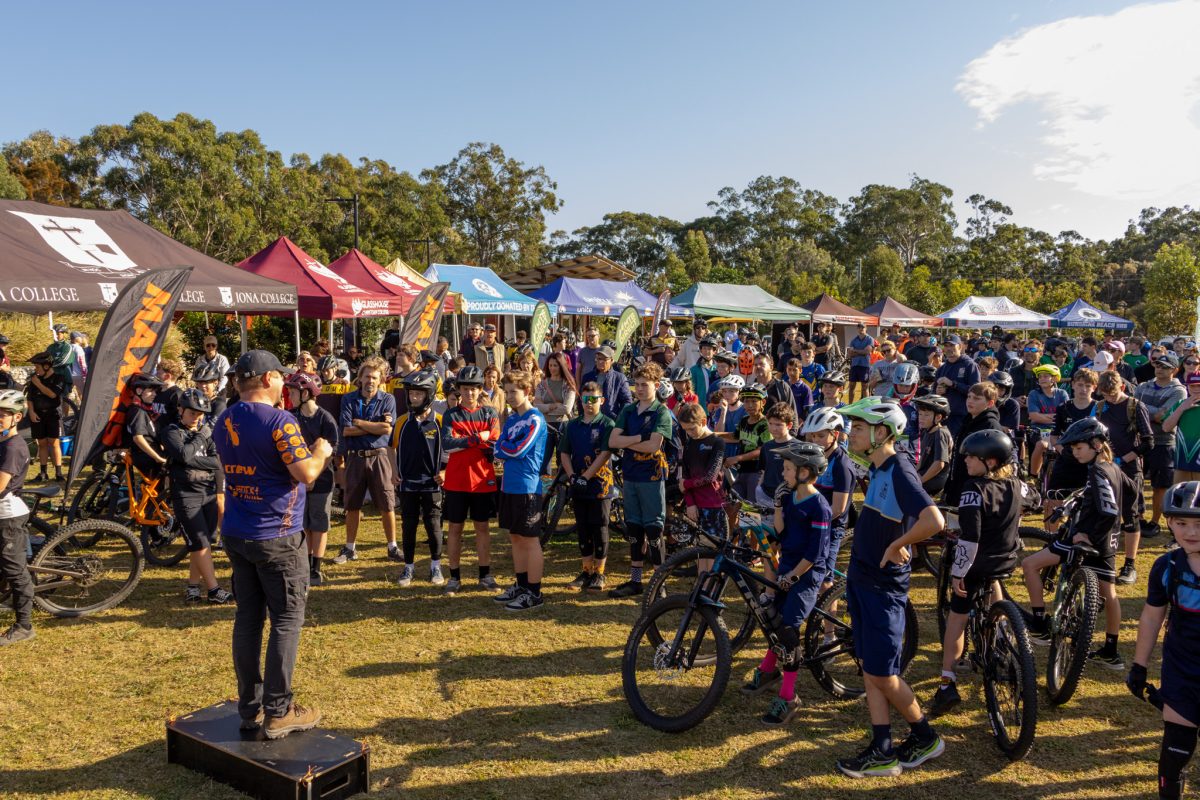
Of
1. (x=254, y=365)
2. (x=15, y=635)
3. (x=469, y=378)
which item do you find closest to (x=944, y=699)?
A: (x=469, y=378)

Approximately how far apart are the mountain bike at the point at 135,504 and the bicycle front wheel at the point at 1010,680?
651 centimetres

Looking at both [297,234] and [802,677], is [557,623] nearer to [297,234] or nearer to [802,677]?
[802,677]

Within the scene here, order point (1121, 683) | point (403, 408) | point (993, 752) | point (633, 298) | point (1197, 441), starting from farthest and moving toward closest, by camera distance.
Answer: point (633, 298), point (403, 408), point (1197, 441), point (1121, 683), point (993, 752)

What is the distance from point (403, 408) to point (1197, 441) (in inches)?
339

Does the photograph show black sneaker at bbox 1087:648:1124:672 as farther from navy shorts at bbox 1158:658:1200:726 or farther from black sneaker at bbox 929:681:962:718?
navy shorts at bbox 1158:658:1200:726

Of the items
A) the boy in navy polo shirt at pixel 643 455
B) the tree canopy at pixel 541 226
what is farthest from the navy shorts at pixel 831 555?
the tree canopy at pixel 541 226

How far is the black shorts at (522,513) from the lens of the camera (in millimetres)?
6184

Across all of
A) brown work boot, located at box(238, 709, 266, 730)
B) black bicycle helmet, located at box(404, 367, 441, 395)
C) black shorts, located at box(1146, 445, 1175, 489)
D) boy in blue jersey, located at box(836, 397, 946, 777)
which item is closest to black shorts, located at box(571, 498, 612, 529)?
black bicycle helmet, located at box(404, 367, 441, 395)

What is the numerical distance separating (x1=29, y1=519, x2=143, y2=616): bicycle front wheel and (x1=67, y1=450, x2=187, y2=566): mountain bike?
441 mm

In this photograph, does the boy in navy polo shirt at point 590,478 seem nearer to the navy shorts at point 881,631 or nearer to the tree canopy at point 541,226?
the navy shorts at point 881,631

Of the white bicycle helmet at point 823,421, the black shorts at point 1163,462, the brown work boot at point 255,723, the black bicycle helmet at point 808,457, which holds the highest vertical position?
the white bicycle helmet at point 823,421

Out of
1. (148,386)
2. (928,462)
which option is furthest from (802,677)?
(148,386)

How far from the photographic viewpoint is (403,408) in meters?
9.81

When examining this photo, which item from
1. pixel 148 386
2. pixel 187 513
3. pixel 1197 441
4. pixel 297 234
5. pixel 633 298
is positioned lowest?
pixel 187 513
